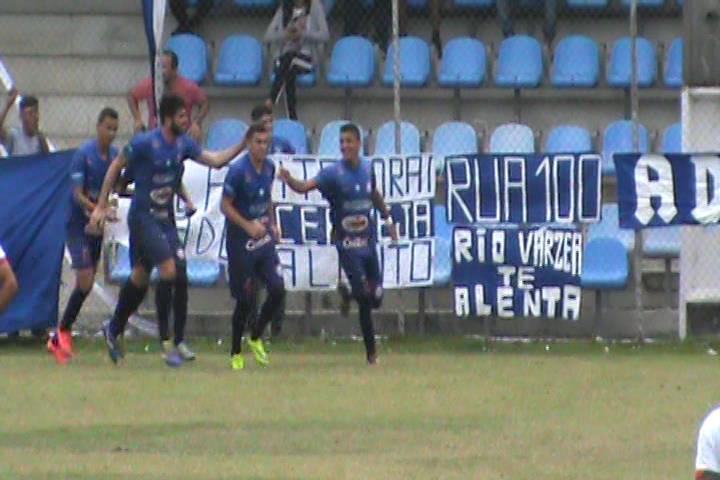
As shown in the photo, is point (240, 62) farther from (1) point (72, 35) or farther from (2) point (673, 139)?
(2) point (673, 139)

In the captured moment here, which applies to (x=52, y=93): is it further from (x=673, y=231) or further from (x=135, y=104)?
(x=673, y=231)

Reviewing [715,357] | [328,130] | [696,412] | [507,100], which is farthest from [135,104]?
[696,412]

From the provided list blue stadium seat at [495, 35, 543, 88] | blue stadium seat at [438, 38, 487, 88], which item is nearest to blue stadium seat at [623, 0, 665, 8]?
blue stadium seat at [495, 35, 543, 88]

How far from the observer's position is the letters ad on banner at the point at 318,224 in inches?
767

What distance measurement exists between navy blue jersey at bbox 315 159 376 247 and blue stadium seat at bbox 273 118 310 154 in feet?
11.9

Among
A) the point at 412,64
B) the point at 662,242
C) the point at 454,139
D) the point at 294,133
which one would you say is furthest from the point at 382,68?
the point at 662,242

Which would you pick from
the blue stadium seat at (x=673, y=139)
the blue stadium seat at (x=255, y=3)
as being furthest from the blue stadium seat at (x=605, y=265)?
the blue stadium seat at (x=255, y=3)

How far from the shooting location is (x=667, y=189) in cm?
1911

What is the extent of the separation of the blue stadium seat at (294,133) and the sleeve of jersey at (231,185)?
4146mm

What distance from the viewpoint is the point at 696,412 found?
1388 cm

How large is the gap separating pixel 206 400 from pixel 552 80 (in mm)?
9133

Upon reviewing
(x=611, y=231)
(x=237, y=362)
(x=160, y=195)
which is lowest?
(x=237, y=362)

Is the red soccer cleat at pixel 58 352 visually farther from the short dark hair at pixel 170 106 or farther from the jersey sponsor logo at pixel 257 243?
the short dark hair at pixel 170 106

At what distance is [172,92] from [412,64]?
3415 mm
